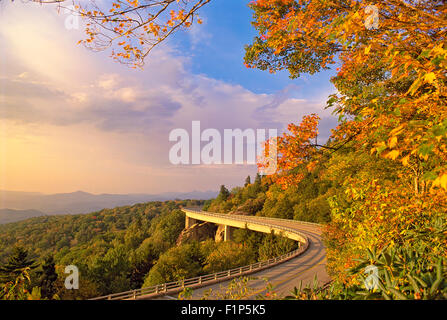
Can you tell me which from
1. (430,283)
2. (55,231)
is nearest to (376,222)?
(430,283)

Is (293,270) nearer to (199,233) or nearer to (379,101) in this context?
(379,101)

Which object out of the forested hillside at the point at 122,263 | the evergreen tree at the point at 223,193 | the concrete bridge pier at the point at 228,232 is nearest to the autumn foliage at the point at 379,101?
the forested hillside at the point at 122,263

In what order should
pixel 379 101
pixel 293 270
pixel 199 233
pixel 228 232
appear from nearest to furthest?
pixel 379 101 < pixel 293 270 < pixel 228 232 < pixel 199 233

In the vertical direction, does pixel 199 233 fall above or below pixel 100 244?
above

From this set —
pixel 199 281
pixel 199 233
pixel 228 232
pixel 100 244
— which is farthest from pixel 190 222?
pixel 199 281

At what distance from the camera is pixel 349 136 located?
6.04 m

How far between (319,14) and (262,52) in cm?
249

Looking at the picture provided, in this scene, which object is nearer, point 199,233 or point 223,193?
point 199,233

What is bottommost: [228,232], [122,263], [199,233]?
[199,233]

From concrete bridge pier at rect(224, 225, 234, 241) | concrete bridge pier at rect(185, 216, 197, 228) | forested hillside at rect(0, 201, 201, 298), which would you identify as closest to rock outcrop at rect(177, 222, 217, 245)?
forested hillside at rect(0, 201, 201, 298)

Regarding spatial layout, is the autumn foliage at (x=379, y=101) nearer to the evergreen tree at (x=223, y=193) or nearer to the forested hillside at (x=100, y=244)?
the forested hillside at (x=100, y=244)

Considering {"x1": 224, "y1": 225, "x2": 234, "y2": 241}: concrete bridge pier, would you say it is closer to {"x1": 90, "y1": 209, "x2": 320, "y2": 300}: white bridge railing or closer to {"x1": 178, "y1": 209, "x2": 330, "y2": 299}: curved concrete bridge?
{"x1": 178, "y1": 209, "x2": 330, "y2": 299}: curved concrete bridge
